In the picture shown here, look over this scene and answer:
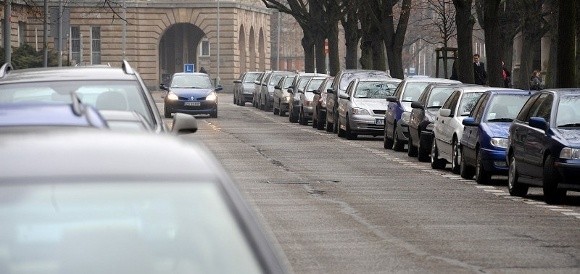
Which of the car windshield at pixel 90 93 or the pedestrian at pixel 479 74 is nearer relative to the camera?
the car windshield at pixel 90 93

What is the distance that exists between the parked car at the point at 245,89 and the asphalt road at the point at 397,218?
45.0 m

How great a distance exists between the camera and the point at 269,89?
212 ft

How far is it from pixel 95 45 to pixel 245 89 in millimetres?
31284

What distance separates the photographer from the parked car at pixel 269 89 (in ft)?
211

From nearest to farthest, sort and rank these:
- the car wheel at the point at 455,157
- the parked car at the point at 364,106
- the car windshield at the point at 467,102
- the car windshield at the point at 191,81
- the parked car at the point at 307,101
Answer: the car wheel at the point at 455,157 < the car windshield at the point at 467,102 < the parked car at the point at 364,106 < the parked car at the point at 307,101 < the car windshield at the point at 191,81

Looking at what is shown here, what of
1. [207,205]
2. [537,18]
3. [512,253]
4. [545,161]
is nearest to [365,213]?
[545,161]

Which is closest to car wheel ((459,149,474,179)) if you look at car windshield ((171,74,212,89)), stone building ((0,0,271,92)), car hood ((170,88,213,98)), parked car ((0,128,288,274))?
parked car ((0,128,288,274))

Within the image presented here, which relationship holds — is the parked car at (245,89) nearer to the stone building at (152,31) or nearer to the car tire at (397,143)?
the stone building at (152,31)

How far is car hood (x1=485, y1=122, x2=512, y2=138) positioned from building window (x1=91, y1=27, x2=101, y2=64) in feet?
268

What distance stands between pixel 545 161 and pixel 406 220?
10.2ft

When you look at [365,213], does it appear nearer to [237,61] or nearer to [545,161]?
[545,161]

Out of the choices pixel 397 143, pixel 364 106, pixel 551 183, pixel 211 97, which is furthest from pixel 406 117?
pixel 211 97

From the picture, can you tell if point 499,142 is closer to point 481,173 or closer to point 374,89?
point 481,173

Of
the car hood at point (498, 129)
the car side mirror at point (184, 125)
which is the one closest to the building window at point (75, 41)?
the car hood at point (498, 129)
